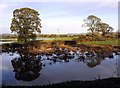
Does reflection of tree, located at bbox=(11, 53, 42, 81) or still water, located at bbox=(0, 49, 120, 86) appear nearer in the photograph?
still water, located at bbox=(0, 49, 120, 86)

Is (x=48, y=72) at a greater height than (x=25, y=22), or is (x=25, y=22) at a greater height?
(x=25, y=22)

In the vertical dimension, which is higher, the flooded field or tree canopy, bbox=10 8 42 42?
tree canopy, bbox=10 8 42 42

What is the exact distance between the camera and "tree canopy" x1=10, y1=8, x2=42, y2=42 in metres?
48.2

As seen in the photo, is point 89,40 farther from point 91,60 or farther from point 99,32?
point 91,60

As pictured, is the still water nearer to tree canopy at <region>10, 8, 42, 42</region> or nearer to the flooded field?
the flooded field

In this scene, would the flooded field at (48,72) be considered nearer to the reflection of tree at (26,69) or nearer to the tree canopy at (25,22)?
the reflection of tree at (26,69)

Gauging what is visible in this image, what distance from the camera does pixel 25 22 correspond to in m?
48.1

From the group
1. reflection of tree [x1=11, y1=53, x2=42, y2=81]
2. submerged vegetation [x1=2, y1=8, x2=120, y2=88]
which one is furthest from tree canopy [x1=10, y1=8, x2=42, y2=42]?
reflection of tree [x1=11, y1=53, x2=42, y2=81]

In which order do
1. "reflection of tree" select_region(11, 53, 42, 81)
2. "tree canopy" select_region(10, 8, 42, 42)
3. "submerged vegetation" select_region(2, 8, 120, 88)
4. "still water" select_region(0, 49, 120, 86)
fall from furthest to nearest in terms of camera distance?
"tree canopy" select_region(10, 8, 42, 42) < "submerged vegetation" select_region(2, 8, 120, 88) < "reflection of tree" select_region(11, 53, 42, 81) < "still water" select_region(0, 49, 120, 86)

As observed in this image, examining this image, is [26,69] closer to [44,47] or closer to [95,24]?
[44,47]

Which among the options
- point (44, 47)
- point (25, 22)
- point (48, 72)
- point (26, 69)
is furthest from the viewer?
point (25, 22)

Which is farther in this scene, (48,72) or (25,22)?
(25,22)

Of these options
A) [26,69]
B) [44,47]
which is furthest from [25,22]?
[26,69]

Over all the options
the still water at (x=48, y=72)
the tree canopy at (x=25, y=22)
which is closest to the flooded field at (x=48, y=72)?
the still water at (x=48, y=72)
